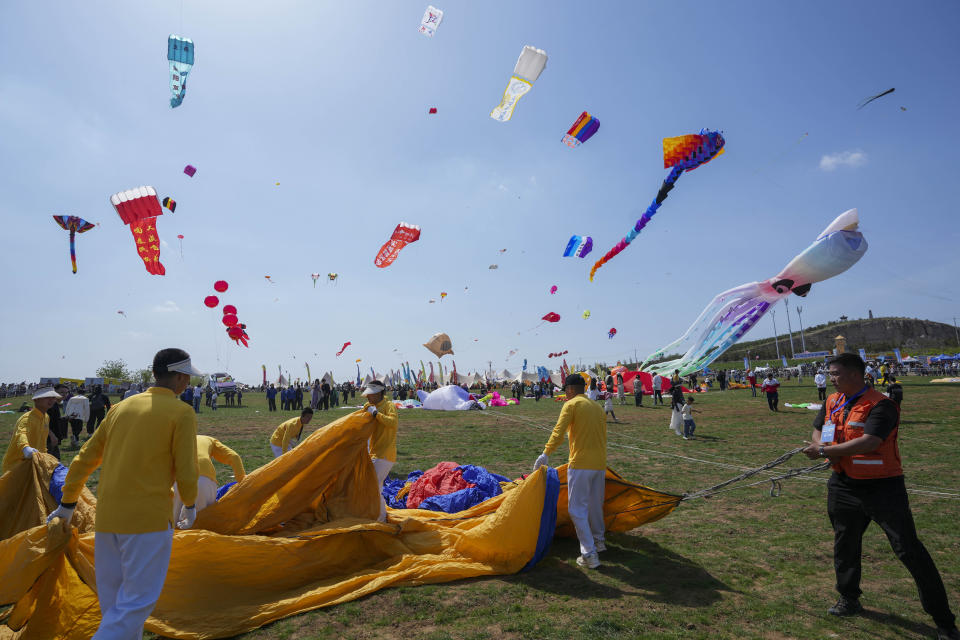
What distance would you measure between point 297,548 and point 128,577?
58.4 inches

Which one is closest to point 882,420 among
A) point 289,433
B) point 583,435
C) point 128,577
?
point 583,435

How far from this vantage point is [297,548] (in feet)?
13.3

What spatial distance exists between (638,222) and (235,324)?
955 inches

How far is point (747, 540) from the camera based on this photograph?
5047mm

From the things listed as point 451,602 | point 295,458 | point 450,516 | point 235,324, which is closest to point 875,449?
point 451,602

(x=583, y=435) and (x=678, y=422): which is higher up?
(x=583, y=435)

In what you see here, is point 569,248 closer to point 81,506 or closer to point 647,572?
point 647,572

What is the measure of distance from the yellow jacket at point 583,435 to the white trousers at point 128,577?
3281 millimetres

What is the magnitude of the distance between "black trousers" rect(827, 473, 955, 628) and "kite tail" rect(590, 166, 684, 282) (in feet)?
34.1

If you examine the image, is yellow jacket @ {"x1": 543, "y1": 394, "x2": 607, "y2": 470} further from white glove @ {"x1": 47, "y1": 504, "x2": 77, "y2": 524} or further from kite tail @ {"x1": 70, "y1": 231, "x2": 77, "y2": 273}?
kite tail @ {"x1": 70, "y1": 231, "x2": 77, "y2": 273}

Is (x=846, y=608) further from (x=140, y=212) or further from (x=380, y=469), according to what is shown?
(x=140, y=212)

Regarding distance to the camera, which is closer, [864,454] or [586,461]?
[864,454]

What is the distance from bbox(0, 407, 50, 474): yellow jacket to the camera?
16.4 ft

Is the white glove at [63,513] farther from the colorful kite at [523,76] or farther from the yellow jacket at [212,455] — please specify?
the colorful kite at [523,76]
